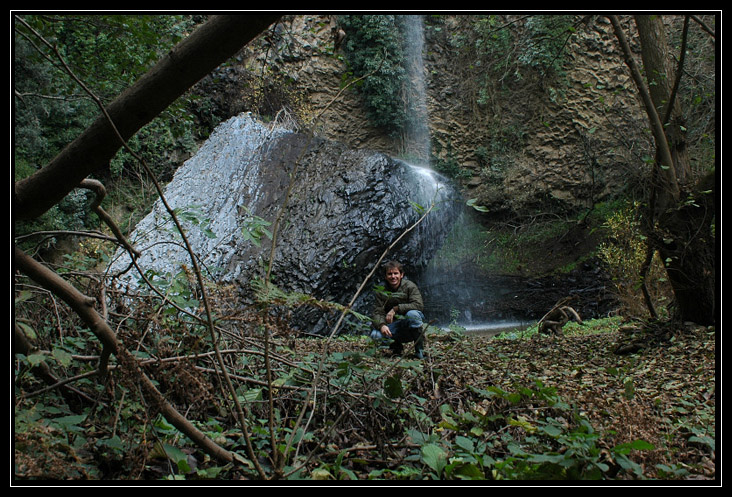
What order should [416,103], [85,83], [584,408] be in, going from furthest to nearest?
[416,103], [85,83], [584,408]

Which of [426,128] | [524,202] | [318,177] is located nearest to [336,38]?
[426,128]

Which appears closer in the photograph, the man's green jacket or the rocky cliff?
the man's green jacket

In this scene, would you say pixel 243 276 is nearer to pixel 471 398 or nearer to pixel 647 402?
pixel 471 398

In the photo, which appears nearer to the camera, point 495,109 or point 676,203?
point 676,203

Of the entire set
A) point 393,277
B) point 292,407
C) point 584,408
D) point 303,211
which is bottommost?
point 584,408

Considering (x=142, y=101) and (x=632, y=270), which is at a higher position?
(x=142, y=101)

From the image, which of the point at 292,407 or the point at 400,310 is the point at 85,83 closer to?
the point at 400,310

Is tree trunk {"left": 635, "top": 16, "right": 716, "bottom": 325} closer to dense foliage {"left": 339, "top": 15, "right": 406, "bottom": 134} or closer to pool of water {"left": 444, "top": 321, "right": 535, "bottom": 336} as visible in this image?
pool of water {"left": 444, "top": 321, "right": 535, "bottom": 336}

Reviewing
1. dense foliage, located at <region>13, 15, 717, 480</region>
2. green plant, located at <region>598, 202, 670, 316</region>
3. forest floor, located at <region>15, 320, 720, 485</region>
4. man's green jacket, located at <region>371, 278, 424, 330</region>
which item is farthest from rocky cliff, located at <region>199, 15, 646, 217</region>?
forest floor, located at <region>15, 320, 720, 485</region>

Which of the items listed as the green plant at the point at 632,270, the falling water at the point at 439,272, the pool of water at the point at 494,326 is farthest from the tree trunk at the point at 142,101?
the pool of water at the point at 494,326

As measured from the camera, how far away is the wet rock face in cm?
805

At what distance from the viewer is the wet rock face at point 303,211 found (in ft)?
26.4

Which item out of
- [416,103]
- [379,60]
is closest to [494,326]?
[416,103]

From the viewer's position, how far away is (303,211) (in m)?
8.83
